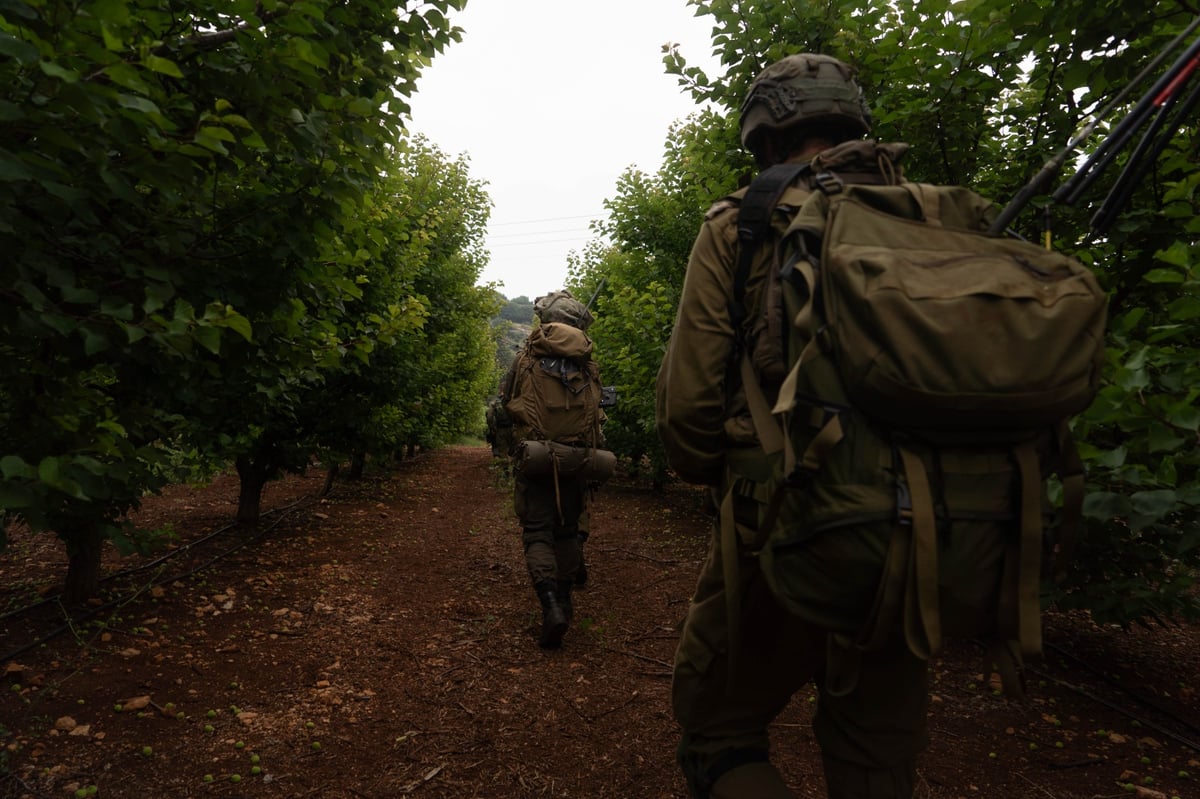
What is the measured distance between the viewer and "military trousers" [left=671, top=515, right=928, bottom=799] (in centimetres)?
185

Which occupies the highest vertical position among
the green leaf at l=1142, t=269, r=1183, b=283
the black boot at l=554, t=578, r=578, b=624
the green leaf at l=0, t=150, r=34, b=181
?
the green leaf at l=0, t=150, r=34, b=181

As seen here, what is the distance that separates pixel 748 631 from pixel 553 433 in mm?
3198

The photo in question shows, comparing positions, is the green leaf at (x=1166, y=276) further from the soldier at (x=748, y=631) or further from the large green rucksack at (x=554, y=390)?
the large green rucksack at (x=554, y=390)

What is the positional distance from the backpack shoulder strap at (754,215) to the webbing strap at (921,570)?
0.68m

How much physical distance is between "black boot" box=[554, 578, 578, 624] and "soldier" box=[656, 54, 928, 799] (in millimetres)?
2703

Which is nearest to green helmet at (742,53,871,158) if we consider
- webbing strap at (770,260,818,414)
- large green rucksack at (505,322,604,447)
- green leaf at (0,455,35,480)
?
webbing strap at (770,260,818,414)

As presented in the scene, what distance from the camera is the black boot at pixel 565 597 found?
4.79m

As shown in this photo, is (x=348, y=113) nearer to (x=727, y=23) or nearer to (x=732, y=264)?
(x=732, y=264)

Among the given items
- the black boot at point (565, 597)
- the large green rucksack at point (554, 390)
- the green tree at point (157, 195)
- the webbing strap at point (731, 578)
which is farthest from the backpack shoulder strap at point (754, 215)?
the black boot at point (565, 597)

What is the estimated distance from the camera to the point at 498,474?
16.5 metres

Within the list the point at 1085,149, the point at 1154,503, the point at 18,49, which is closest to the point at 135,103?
the point at 18,49

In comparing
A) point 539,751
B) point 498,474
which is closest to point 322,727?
point 539,751

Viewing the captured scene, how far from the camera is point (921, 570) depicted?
4.67 feet

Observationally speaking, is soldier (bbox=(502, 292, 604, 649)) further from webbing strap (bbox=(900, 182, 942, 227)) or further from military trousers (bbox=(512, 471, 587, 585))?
webbing strap (bbox=(900, 182, 942, 227))
